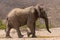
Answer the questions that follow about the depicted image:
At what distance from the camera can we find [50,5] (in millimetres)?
15359

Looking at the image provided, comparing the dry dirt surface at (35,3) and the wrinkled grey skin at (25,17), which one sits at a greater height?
the dry dirt surface at (35,3)

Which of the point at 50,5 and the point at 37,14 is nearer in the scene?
the point at 37,14

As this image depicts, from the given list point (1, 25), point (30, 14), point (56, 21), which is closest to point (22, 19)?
point (30, 14)

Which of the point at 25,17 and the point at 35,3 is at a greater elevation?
the point at 35,3

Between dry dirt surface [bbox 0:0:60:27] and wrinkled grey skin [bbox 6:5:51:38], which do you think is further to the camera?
dry dirt surface [bbox 0:0:60:27]

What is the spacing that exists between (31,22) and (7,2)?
6.55 metres

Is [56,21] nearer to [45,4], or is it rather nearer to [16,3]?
[45,4]

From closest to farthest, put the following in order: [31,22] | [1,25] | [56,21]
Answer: [31,22] → [1,25] → [56,21]

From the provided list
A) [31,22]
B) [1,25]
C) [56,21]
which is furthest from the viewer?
[56,21]

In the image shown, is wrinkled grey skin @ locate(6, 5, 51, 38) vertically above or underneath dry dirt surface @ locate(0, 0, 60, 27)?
underneath

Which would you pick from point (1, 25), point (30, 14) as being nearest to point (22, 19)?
point (30, 14)

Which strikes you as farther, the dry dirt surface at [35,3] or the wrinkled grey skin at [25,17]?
the dry dirt surface at [35,3]

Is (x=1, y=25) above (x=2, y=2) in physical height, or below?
below

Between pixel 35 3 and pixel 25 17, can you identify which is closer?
pixel 25 17
